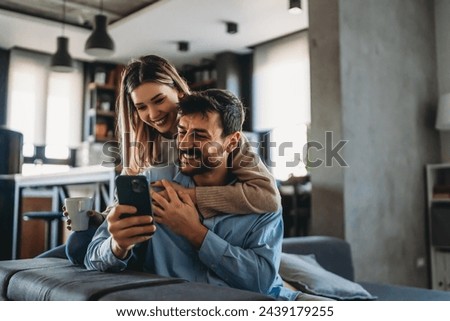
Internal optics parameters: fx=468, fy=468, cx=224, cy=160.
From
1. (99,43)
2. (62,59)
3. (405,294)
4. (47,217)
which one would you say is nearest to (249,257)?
(405,294)

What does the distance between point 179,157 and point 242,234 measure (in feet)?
0.62

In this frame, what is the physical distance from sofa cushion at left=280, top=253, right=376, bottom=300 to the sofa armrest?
136 mm

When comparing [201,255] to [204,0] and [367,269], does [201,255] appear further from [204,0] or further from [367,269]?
[204,0]

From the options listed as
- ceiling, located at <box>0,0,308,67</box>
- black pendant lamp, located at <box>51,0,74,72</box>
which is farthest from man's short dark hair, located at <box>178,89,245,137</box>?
black pendant lamp, located at <box>51,0,74,72</box>

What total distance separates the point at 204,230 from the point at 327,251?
118 centimetres

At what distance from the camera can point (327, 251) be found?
1898mm

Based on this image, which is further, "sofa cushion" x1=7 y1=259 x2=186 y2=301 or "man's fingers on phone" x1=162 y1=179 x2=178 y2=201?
"man's fingers on phone" x1=162 y1=179 x2=178 y2=201

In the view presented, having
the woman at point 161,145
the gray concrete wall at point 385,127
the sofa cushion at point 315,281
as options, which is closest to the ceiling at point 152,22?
the gray concrete wall at point 385,127

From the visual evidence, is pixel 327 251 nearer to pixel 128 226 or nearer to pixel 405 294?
pixel 405 294

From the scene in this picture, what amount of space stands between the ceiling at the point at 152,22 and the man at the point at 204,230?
2634mm

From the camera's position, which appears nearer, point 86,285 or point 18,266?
point 86,285

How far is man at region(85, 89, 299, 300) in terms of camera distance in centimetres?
82

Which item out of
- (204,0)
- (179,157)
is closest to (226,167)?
(179,157)

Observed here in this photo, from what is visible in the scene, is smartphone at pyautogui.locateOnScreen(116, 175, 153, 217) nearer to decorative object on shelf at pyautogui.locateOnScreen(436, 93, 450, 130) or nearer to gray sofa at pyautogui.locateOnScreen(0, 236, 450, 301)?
gray sofa at pyautogui.locateOnScreen(0, 236, 450, 301)
